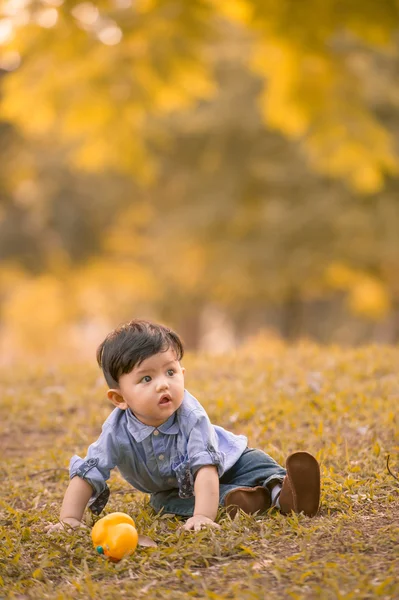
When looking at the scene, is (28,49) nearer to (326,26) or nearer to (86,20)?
(86,20)

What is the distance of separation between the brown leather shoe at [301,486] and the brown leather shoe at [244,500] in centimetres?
12

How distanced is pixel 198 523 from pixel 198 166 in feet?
42.6

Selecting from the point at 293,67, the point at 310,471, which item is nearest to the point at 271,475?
the point at 310,471

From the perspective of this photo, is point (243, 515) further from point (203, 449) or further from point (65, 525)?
point (65, 525)

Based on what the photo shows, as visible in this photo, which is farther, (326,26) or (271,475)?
(326,26)

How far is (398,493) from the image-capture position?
11.2 ft

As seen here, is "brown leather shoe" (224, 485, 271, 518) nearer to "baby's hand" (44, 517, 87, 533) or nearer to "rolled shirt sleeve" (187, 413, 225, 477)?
"rolled shirt sleeve" (187, 413, 225, 477)

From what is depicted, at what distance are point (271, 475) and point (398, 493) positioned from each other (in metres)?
0.59

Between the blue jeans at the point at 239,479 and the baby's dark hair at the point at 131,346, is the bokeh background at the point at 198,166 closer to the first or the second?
the baby's dark hair at the point at 131,346

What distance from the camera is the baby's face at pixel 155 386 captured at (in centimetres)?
316

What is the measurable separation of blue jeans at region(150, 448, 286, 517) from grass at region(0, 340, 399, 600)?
0.08m

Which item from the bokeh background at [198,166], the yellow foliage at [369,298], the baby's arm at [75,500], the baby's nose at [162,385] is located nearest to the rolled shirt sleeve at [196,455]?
the baby's nose at [162,385]

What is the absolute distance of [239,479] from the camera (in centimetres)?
342

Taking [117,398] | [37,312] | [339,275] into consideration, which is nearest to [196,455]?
[117,398]
